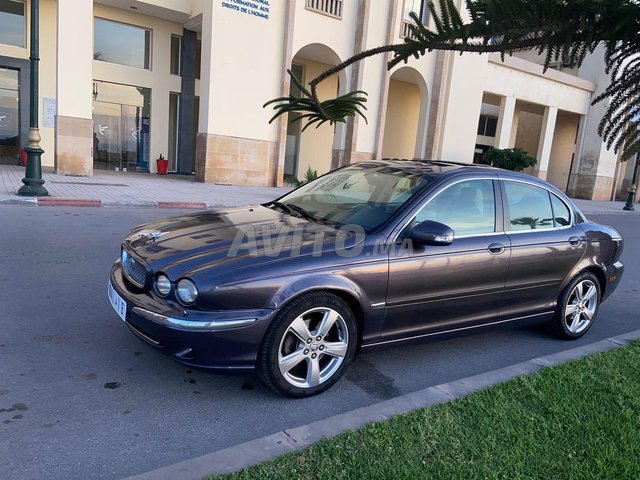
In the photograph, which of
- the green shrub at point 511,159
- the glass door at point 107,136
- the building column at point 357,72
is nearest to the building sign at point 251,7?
the building column at point 357,72

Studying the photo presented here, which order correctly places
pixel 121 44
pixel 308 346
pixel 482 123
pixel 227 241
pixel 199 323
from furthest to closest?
pixel 482 123, pixel 121 44, pixel 227 241, pixel 308 346, pixel 199 323

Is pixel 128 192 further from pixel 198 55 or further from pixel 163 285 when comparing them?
pixel 163 285

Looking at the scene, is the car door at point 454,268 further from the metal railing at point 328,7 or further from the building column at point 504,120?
the building column at point 504,120

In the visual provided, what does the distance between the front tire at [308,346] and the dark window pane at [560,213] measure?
2.62 metres

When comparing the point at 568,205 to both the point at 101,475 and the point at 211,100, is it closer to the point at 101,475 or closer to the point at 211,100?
the point at 101,475

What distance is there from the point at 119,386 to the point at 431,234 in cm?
244

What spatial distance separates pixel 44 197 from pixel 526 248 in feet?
34.1

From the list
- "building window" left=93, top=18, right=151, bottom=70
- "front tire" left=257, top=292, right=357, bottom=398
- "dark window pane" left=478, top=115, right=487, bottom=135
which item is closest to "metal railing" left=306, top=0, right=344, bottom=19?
"building window" left=93, top=18, right=151, bottom=70

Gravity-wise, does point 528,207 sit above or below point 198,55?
below

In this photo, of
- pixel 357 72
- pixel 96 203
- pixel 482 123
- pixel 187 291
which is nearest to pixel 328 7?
pixel 357 72

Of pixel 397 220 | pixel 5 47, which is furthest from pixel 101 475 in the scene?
pixel 5 47

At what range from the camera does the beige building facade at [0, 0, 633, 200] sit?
1747 centimetres

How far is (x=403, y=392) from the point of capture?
12.5 feet

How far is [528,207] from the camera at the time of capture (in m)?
4.83
